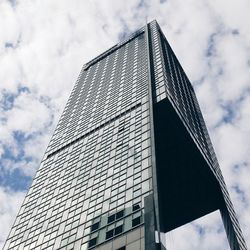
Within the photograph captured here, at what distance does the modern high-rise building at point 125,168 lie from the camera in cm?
5403

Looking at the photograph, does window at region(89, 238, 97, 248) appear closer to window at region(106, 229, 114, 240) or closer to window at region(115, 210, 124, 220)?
window at region(106, 229, 114, 240)

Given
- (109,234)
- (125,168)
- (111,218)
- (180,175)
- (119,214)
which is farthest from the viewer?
(180,175)

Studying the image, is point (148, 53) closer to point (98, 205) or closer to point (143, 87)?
point (143, 87)

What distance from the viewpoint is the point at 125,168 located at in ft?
206

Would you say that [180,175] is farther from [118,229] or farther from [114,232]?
[114,232]

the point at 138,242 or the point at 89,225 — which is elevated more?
the point at 89,225

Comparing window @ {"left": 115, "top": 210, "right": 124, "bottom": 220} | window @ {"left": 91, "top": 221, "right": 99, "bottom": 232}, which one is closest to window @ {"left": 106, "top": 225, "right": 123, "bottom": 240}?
window @ {"left": 115, "top": 210, "right": 124, "bottom": 220}

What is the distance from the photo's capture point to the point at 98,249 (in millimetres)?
50656

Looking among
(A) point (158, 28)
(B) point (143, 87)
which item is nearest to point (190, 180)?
(B) point (143, 87)

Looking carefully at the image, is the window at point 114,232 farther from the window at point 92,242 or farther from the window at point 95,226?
the window at point 95,226

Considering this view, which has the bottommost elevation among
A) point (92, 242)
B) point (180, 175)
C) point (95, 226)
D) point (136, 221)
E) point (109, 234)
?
point (92, 242)

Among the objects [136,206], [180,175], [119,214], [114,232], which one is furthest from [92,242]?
[180,175]

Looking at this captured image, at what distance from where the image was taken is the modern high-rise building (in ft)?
177

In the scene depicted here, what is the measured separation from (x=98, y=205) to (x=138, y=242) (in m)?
11.9
